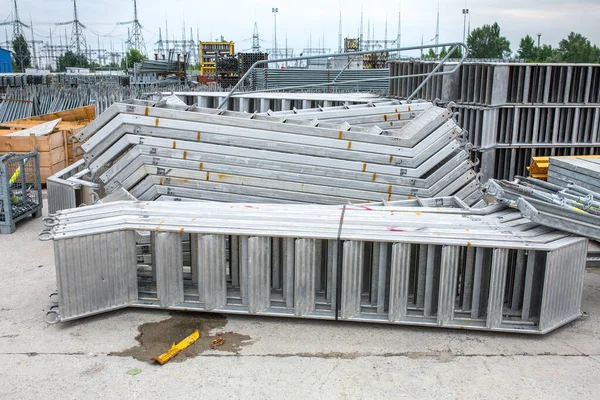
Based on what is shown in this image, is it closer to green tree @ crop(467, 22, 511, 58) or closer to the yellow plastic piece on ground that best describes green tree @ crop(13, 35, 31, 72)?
green tree @ crop(467, 22, 511, 58)

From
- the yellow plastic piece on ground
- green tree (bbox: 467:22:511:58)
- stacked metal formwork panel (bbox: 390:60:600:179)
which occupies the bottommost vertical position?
the yellow plastic piece on ground

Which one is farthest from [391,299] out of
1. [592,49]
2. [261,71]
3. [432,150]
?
[592,49]

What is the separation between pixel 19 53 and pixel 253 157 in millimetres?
81775

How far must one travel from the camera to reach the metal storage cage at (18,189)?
34.6 feet

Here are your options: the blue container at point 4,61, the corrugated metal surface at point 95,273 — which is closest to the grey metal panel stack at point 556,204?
the corrugated metal surface at point 95,273

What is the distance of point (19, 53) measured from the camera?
79312 mm

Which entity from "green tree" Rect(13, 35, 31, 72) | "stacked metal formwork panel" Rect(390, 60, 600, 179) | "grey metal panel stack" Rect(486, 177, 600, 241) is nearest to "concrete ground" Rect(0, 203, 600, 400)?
"grey metal panel stack" Rect(486, 177, 600, 241)

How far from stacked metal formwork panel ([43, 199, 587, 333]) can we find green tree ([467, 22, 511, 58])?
2948 inches

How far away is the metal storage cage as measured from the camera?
10.5 metres

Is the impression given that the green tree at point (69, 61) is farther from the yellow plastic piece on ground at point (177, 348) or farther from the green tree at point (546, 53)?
the yellow plastic piece on ground at point (177, 348)

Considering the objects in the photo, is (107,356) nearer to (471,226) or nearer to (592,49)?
(471,226)

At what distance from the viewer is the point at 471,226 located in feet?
23.0

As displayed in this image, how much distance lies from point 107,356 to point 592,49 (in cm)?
7272

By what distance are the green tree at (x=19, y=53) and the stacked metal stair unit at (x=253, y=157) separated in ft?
259
